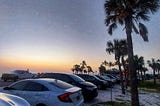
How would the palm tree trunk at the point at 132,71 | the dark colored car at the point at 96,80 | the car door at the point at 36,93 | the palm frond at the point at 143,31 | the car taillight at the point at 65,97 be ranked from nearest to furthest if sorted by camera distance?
the car taillight at the point at 65,97 < the car door at the point at 36,93 < the palm tree trunk at the point at 132,71 < the palm frond at the point at 143,31 < the dark colored car at the point at 96,80

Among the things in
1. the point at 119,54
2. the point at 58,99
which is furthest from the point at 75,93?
the point at 119,54

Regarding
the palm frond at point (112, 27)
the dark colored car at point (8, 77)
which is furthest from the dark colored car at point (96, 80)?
the dark colored car at point (8, 77)

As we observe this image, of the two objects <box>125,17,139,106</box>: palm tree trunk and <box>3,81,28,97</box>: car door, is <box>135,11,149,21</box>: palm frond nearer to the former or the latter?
<box>125,17,139,106</box>: palm tree trunk

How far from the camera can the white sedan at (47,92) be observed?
12.0m

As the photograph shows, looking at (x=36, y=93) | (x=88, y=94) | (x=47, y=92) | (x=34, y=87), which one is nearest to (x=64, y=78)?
(x=88, y=94)

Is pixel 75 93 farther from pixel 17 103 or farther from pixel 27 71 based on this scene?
pixel 27 71

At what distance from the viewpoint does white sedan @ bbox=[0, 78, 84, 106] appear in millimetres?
12000

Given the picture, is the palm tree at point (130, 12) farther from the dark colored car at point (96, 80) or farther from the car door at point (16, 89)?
the car door at point (16, 89)

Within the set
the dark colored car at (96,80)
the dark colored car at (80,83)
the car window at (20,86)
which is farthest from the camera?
the dark colored car at (96,80)

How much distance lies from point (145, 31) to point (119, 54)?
17817mm

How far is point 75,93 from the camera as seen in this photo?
12.5 metres

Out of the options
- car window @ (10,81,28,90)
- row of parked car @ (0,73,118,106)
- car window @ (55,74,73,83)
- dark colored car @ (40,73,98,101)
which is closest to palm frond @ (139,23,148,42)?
dark colored car @ (40,73,98,101)

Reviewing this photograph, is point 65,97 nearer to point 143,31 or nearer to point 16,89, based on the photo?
point 16,89

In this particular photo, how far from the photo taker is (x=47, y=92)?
12453 mm
